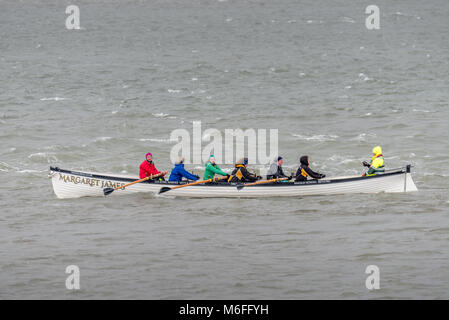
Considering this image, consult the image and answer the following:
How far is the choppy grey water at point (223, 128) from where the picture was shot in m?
17.4

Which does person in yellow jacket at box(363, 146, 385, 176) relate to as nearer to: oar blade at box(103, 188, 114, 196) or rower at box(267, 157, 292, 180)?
rower at box(267, 157, 292, 180)

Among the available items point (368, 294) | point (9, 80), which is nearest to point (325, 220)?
point (368, 294)

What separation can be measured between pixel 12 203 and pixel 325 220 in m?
11.4

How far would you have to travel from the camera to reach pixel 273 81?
54.8 meters

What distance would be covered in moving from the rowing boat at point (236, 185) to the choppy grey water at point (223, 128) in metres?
0.40

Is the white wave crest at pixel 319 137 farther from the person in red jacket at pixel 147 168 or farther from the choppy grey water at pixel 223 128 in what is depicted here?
the person in red jacket at pixel 147 168

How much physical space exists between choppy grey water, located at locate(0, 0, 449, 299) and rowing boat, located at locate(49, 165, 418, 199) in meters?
0.40

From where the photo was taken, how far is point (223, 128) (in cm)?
3966

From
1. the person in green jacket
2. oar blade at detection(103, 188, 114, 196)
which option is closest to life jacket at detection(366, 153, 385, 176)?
the person in green jacket

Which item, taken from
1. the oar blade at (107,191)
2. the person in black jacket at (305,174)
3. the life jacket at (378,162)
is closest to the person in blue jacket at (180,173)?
the oar blade at (107,191)

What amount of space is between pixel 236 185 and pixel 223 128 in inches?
588

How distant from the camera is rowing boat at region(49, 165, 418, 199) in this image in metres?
24.5

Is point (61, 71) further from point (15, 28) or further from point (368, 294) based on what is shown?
point (368, 294)

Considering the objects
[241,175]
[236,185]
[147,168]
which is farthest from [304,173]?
[147,168]
